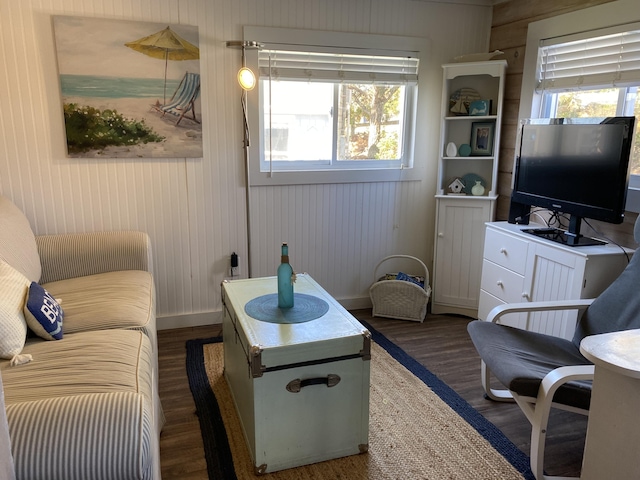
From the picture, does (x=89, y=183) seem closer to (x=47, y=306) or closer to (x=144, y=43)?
(x=144, y=43)

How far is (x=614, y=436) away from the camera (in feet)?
4.47

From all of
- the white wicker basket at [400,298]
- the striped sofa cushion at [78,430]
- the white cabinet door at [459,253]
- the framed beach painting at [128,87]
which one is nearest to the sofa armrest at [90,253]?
the framed beach painting at [128,87]

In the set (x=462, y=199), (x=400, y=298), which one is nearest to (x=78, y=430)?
(x=400, y=298)

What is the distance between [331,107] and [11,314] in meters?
2.35

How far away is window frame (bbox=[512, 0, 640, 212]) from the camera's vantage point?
8.11ft

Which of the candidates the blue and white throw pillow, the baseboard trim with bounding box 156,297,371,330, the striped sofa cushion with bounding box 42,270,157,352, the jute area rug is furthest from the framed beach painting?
the jute area rug

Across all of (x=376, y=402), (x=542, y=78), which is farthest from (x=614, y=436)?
(x=542, y=78)

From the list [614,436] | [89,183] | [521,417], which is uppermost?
[89,183]

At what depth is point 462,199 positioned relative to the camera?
10.9 ft

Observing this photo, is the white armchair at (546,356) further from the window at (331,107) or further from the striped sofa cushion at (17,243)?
the striped sofa cushion at (17,243)

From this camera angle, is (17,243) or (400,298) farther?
(400,298)

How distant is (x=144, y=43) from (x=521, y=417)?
2.85 m

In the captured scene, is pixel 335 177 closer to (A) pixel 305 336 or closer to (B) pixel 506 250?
(B) pixel 506 250

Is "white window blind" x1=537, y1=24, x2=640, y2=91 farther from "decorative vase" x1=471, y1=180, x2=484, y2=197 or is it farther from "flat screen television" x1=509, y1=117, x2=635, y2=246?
"decorative vase" x1=471, y1=180, x2=484, y2=197
